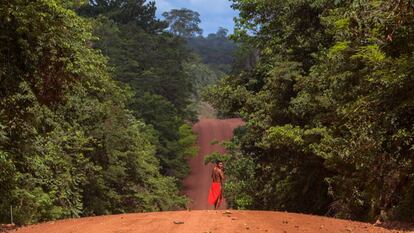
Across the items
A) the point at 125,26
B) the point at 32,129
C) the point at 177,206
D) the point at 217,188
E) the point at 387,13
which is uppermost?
the point at 125,26

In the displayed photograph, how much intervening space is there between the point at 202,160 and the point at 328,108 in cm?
4353

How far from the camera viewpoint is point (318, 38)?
20562 millimetres

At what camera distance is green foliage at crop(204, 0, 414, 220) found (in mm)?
9938

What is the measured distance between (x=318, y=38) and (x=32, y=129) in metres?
12.3

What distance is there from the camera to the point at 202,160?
196 feet

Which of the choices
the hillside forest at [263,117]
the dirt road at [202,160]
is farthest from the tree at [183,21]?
the hillside forest at [263,117]

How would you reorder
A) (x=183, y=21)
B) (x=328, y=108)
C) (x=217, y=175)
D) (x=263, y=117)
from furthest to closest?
(x=183, y=21), (x=263, y=117), (x=328, y=108), (x=217, y=175)

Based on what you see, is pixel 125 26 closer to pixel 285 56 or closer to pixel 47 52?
pixel 285 56

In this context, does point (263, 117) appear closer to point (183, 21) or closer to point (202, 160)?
point (202, 160)

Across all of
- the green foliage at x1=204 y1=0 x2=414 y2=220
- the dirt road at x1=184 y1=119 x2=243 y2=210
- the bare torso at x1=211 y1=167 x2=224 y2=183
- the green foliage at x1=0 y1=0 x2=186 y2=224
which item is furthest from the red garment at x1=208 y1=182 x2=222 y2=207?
the dirt road at x1=184 y1=119 x2=243 y2=210

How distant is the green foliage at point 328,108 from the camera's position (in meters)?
9.94

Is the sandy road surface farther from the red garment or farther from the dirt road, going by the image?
the dirt road

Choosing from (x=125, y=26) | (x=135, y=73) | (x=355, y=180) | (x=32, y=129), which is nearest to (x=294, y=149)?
(x=355, y=180)

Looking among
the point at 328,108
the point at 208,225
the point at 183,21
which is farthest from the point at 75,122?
the point at 183,21
